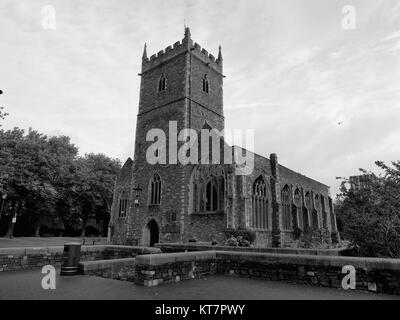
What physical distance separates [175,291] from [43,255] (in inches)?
283

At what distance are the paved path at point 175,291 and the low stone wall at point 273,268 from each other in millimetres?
295

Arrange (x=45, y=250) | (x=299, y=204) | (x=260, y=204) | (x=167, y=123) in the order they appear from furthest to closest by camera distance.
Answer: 1. (x=299, y=204)
2. (x=167, y=123)
3. (x=260, y=204)
4. (x=45, y=250)

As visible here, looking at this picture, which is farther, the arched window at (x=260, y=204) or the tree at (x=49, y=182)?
the tree at (x=49, y=182)

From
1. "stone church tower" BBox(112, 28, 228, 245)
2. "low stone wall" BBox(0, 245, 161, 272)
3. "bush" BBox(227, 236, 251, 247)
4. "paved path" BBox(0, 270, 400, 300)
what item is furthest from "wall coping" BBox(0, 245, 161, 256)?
"stone church tower" BBox(112, 28, 228, 245)

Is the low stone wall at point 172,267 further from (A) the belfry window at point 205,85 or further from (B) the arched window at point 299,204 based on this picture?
(B) the arched window at point 299,204

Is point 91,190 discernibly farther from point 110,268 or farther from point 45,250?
point 110,268

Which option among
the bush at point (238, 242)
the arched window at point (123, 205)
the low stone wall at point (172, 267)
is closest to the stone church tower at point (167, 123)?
the arched window at point (123, 205)

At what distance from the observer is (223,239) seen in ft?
63.2

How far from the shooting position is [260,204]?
72.4ft

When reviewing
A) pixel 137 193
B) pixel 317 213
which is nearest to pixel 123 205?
pixel 137 193

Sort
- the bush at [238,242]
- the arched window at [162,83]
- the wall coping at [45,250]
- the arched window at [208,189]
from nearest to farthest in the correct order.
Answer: the wall coping at [45,250]
the bush at [238,242]
the arched window at [208,189]
the arched window at [162,83]

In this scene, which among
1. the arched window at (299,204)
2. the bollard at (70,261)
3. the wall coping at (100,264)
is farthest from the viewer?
the arched window at (299,204)

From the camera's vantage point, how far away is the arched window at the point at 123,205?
2720cm

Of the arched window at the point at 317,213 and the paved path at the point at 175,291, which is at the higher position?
the arched window at the point at 317,213
